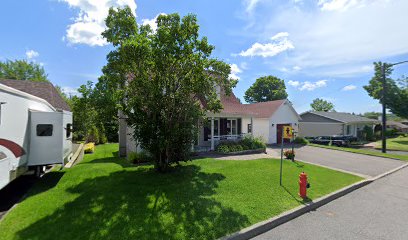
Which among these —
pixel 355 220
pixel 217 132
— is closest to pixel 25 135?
pixel 355 220

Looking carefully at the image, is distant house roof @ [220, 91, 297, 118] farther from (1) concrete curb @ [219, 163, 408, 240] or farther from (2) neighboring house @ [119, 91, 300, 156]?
(1) concrete curb @ [219, 163, 408, 240]

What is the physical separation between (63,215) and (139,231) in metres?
2.29

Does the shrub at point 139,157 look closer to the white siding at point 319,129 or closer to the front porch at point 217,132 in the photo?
the front porch at point 217,132

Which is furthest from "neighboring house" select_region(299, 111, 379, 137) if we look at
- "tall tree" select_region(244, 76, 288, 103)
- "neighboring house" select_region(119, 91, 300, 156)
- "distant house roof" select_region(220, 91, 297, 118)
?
"tall tree" select_region(244, 76, 288, 103)

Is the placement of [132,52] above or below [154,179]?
above

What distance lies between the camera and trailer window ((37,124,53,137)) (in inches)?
350

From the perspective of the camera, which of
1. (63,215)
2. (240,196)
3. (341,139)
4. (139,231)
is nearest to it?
(139,231)

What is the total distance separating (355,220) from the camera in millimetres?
6355

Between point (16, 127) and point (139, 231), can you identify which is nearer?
point (139, 231)

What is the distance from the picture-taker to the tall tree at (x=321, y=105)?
75.3 m

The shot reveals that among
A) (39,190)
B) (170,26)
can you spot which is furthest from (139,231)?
(170,26)

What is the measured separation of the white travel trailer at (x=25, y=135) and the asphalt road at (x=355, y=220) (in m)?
7.43

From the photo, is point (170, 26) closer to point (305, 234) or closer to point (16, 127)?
point (16, 127)

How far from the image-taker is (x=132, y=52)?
27.5 feet
